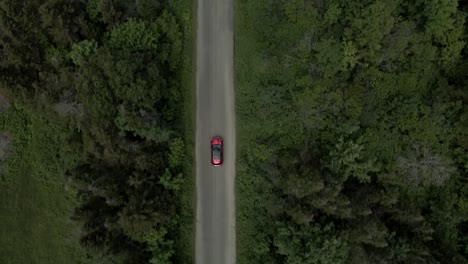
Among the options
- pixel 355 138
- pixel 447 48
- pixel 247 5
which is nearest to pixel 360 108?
pixel 355 138

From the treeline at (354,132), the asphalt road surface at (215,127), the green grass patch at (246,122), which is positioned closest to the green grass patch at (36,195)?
the asphalt road surface at (215,127)

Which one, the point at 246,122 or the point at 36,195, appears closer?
the point at 246,122

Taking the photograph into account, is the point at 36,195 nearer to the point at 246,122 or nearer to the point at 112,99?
the point at 112,99

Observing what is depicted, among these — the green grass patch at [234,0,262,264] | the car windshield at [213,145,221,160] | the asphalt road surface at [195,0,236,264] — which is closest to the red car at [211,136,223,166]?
the car windshield at [213,145,221,160]

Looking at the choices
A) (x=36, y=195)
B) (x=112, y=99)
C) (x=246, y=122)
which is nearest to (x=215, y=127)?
(x=246, y=122)

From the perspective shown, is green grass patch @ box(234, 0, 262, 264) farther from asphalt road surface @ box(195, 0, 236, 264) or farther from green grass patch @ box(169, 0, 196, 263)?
green grass patch @ box(169, 0, 196, 263)

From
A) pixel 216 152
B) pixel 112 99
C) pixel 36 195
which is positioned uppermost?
pixel 112 99

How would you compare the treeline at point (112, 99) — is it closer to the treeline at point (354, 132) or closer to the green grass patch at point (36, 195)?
the green grass patch at point (36, 195)
